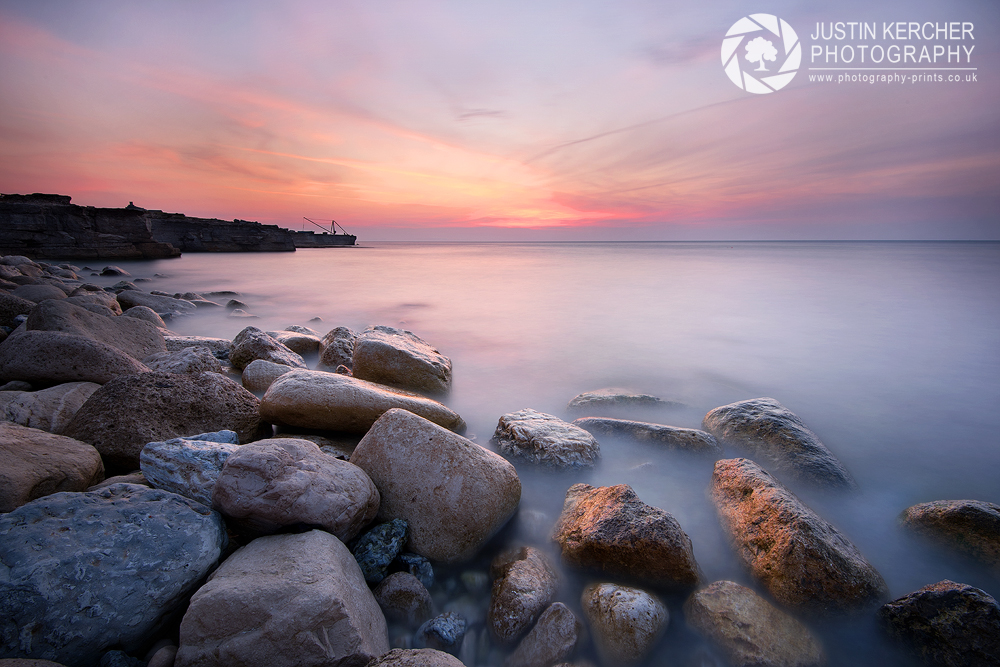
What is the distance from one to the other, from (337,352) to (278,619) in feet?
11.6

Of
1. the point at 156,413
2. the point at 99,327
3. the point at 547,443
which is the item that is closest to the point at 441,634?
the point at 547,443

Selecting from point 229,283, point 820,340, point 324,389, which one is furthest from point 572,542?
point 229,283

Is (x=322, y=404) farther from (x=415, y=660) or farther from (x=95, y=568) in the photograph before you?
(x=415, y=660)

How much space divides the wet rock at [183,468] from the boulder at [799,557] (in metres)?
2.58

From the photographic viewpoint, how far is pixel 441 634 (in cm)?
174

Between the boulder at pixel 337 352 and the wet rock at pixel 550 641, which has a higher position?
the boulder at pixel 337 352

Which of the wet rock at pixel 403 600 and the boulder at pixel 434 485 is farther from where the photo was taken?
the boulder at pixel 434 485

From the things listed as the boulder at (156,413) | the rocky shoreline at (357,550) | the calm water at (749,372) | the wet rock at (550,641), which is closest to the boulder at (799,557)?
the rocky shoreline at (357,550)

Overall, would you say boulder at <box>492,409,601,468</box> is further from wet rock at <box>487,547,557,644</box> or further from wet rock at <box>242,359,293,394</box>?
wet rock at <box>242,359,293,394</box>

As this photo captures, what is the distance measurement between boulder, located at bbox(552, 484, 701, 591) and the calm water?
0.19 meters

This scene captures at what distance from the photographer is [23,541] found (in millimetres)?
1402

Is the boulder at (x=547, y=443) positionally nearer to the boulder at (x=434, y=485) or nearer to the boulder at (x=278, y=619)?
the boulder at (x=434, y=485)

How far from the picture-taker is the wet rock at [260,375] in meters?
3.57

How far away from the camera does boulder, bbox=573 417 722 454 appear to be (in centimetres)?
312
